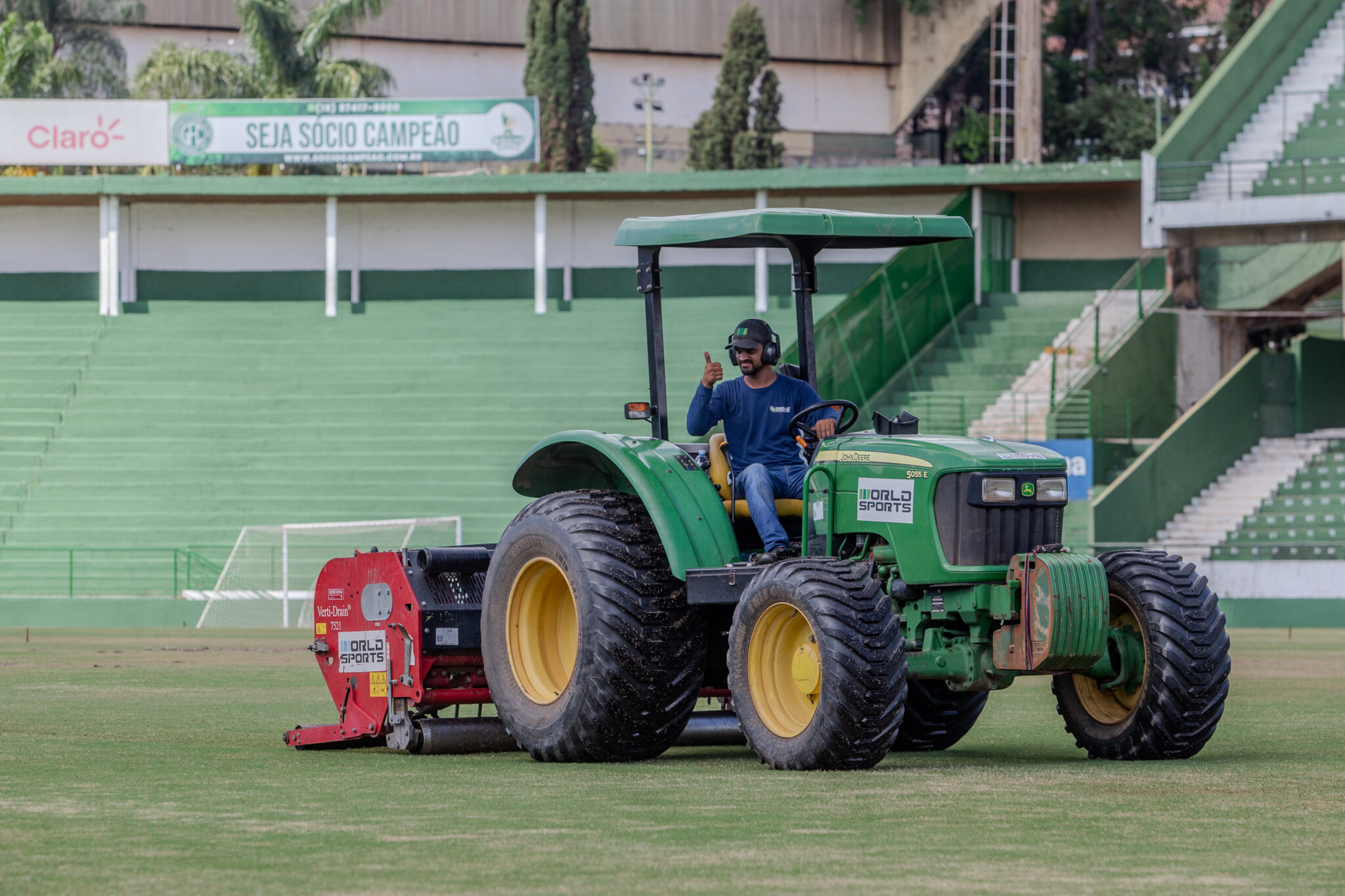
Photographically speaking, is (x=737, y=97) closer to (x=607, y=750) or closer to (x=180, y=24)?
(x=180, y=24)

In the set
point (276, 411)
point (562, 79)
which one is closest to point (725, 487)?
point (276, 411)

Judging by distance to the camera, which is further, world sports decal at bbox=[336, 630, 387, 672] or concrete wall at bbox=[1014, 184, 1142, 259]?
concrete wall at bbox=[1014, 184, 1142, 259]

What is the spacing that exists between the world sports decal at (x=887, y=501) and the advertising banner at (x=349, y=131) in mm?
30626

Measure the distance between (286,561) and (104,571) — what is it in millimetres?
3243

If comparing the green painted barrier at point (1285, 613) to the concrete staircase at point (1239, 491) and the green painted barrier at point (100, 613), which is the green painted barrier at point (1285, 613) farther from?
the green painted barrier at point (100, 613)

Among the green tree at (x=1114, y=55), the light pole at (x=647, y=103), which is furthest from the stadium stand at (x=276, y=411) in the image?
the green tree at (x=1114, y=55)

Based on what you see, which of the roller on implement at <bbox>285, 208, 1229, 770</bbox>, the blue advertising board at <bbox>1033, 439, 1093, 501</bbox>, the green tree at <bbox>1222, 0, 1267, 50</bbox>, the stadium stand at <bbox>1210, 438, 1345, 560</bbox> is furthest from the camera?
the green tree at <bbox>1222, 0, 1267, 50</bbox>

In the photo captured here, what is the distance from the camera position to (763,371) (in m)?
9.45

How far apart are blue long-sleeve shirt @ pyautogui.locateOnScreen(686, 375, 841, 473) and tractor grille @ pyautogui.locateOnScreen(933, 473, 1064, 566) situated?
3.25ft

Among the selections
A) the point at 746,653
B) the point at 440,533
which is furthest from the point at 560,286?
the point at 746,653

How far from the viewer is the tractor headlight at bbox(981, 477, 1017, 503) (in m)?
8.61

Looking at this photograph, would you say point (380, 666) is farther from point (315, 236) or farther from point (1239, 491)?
point (315, 236)

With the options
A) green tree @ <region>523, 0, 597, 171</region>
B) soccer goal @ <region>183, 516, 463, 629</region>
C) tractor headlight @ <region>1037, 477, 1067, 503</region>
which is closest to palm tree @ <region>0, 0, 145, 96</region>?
green tree @ <region>523, 0, 597, 171</region>

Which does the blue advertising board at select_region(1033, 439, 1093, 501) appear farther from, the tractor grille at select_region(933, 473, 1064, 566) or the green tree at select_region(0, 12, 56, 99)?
the green tree at select_region(0, 12, 56, 99)
